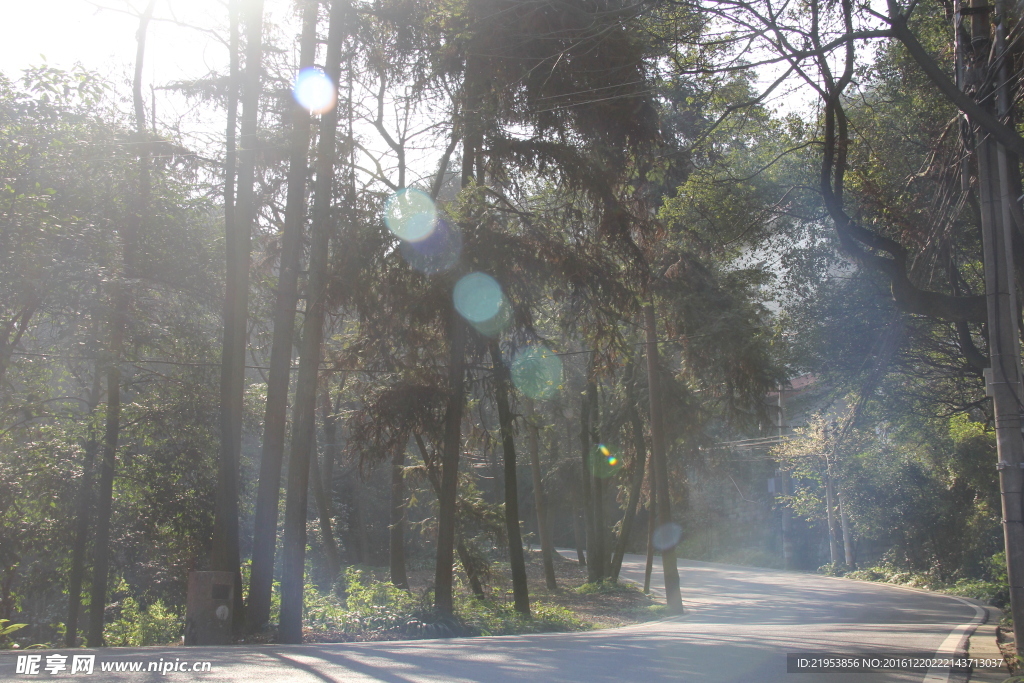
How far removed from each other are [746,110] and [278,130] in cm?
874

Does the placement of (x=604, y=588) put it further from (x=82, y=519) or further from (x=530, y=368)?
(x=82, y=519)

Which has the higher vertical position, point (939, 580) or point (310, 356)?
point (310, 356)

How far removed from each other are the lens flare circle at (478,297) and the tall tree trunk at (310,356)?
2.22 metres

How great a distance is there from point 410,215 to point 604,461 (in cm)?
1591

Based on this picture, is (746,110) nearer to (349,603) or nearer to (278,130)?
(278,130)

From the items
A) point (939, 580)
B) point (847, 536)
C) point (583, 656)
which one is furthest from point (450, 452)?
point (847, 536)

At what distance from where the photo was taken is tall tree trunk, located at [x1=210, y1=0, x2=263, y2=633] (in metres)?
13.4

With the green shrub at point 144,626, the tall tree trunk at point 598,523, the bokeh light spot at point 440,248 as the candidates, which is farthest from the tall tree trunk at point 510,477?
the tall tree trunk at point 598,523

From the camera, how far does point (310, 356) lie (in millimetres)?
13219

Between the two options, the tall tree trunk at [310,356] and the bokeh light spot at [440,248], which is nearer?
the bokeh light spot at [440,248]

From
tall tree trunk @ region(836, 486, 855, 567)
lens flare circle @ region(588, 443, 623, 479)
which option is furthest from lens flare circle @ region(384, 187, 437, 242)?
tall tree trunk @ region(836, 486, 855, 567)

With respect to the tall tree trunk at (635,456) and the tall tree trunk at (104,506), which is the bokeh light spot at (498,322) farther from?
the tall tree trunk at (635,456)

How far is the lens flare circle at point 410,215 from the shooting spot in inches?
494

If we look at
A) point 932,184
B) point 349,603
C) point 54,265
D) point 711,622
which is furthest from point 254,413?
point 932,184
